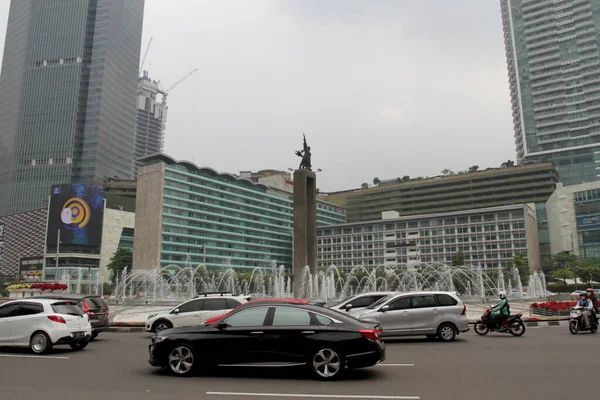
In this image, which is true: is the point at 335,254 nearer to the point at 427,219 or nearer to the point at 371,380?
the point at 427,219

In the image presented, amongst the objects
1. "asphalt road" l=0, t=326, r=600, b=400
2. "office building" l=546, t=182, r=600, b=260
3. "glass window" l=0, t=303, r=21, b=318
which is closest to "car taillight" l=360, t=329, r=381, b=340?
"asphalt road" l=0, t=326, r=600, b=400

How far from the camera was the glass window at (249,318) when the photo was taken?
865 cm

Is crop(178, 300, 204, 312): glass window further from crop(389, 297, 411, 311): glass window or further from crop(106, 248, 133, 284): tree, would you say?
crop(106, 248, 133, 284): tree

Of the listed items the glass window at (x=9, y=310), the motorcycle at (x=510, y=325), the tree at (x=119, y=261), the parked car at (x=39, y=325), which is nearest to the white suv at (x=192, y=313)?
the parked car at (x=39, y=325)

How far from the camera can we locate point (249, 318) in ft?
28.6

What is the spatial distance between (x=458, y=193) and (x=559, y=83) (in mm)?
46762

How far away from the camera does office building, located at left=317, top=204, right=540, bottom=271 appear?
356 ft

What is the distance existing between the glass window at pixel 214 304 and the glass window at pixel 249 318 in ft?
24.1

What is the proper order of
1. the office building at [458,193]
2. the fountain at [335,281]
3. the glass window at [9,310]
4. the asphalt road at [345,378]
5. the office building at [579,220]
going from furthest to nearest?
the office building at [458,193], the office building at [579,220], the fountain at [335,281], the glass window at [9,310], the asphalt road at [345,378]

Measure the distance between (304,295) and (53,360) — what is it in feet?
78.0

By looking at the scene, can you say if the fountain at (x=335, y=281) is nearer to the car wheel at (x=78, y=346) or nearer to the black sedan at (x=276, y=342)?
the car wheel at (x=78, y=346)

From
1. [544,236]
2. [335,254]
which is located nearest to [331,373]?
[335,254]

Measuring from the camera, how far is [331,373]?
27.0 ft

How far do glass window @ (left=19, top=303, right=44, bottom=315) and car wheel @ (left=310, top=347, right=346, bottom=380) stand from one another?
317 inches
